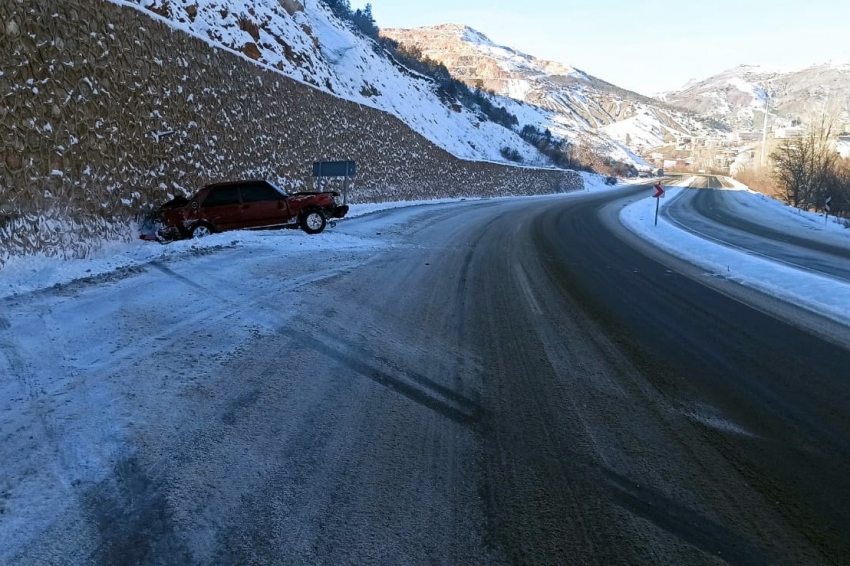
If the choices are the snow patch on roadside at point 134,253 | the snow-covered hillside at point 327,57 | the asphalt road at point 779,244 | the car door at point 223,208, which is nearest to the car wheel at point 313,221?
the snow patch on roadside at point 134,253

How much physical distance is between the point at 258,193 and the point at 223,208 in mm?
1027

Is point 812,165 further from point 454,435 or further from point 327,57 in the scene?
point 454,435

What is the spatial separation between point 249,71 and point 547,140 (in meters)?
66.1

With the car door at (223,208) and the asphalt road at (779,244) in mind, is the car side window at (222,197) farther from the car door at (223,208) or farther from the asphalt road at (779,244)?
the asphalt road at (779,244)

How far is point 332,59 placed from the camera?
3475cm

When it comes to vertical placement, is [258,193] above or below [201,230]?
above

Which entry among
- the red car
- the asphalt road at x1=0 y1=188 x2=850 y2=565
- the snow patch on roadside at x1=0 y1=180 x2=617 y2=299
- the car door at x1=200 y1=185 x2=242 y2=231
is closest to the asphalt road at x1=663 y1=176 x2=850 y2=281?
the asphalt road at x1=0 y1=188 x2=850 y2=565

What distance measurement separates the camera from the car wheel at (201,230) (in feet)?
42.1

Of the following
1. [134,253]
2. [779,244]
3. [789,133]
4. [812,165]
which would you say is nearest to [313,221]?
[134,253]

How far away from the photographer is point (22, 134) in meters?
9.28

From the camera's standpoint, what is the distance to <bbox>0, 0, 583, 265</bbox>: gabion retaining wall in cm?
930

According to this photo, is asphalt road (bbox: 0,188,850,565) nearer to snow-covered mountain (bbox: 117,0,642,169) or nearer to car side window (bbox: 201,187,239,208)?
car side window (bbox: 201,187,239,208)

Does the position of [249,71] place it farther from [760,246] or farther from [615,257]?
[760,246]

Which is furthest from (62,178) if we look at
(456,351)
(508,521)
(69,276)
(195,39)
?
(508,521)
